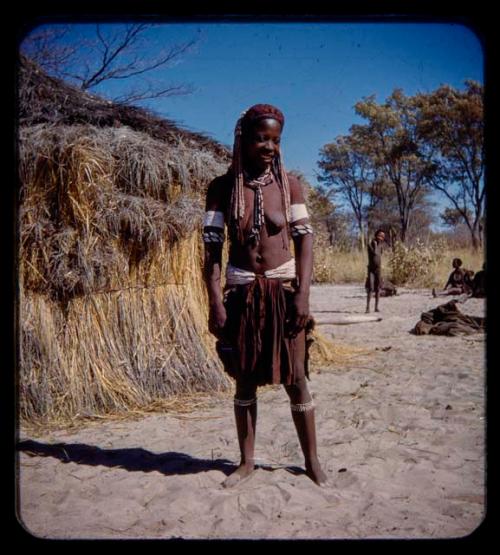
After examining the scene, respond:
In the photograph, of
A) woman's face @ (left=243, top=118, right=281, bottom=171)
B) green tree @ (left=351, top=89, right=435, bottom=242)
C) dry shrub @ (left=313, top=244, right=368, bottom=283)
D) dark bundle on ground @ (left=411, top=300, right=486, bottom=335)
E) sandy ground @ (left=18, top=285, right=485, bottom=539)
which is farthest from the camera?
green tree @ (left=351, top=89, right=435, bottom=242)

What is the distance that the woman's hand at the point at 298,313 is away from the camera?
259 cm

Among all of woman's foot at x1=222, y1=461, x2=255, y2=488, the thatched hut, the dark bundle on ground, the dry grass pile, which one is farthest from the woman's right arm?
the dark bundle on ground

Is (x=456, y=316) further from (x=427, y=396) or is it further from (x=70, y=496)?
(x=70, y=496)

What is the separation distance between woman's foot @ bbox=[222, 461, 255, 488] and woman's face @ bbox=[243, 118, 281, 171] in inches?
64.9

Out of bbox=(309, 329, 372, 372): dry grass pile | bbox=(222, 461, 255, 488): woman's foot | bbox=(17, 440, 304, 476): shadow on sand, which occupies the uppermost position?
bbox=(309, 329, 372, 372): dry grass pile

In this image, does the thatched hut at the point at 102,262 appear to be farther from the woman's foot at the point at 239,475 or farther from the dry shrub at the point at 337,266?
the dry shrub at the point at 337,266

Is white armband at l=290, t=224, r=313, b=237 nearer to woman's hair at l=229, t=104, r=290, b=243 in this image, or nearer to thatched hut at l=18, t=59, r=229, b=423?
woman's hair at l=229, t=104, r=290, b=243

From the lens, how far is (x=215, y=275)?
2.68 metres

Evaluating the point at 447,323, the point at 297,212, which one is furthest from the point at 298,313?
the point at 447,323

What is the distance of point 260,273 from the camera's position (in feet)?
8.76

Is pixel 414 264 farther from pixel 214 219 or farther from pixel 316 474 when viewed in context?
pixel 214 219

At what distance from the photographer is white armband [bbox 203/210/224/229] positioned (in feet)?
8.65

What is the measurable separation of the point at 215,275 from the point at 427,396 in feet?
8.43
